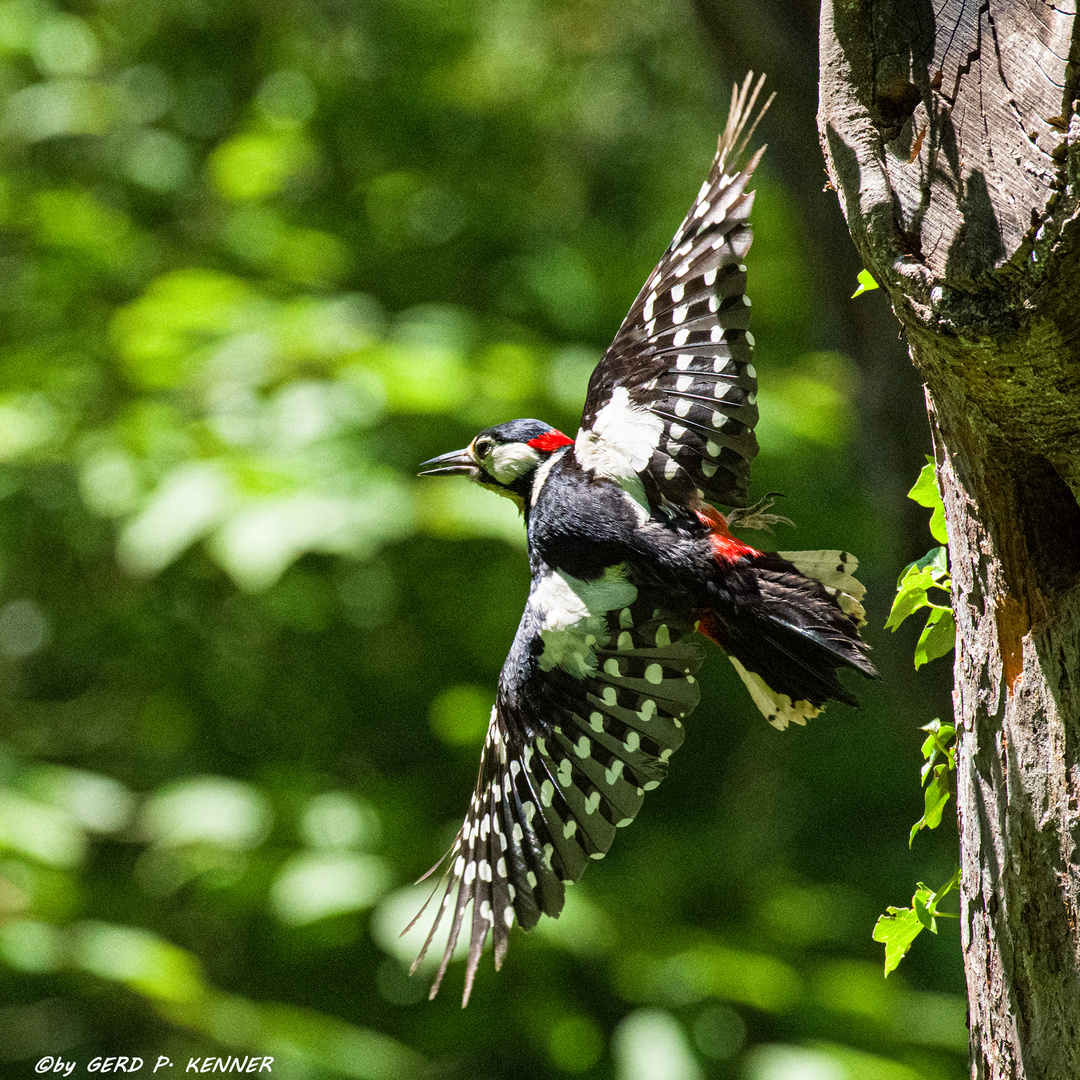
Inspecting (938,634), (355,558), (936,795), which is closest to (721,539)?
(938,634)

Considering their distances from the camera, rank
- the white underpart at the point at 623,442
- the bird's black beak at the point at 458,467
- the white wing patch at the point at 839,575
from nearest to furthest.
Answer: the white wing patch at the point at 839,575
the white underpart at the point at 623,442
the bird's black beak at the point at 458,467

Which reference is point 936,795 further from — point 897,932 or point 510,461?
point 510,461

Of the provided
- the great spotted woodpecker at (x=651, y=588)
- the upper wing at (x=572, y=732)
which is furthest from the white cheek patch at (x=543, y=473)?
the upper wing at (x=572, y=732)

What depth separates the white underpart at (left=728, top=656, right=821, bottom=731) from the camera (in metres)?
1.71

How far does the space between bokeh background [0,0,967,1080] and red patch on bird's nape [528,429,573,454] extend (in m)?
0.98

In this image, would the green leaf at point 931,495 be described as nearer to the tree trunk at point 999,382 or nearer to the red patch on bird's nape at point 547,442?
the tree trunk at point 999,382

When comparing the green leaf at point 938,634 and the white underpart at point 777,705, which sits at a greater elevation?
the green leaf at point 938,634

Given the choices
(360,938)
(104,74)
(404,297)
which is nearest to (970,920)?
(360,938)

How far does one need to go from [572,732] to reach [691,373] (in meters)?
0.56

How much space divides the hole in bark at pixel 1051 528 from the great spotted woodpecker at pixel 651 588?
1.12ft

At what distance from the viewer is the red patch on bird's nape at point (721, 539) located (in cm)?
170

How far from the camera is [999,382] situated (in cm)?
113

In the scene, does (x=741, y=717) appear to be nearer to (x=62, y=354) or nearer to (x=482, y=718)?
(x=482, y=718)

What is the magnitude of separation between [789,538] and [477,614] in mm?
1036
